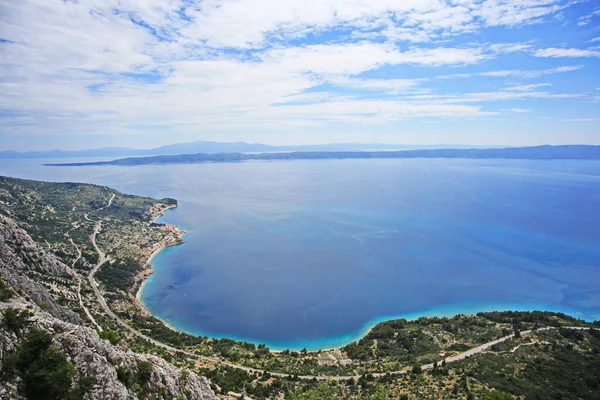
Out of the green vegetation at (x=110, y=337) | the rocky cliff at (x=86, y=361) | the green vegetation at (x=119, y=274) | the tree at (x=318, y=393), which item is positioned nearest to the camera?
the rocky cliff at (x=86, y=361)

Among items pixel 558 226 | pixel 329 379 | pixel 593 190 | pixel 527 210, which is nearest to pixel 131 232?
pixel 329 379

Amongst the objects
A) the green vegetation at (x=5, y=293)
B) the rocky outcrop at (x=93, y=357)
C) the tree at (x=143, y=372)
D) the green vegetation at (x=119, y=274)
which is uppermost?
the green vegetation at (x=5, y=293)

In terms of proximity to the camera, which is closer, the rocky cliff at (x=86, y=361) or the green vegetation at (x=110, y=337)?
the rocky cliff at (x=86, y=361)

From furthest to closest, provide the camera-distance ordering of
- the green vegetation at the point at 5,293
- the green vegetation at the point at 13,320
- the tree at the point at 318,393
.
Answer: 1. the tree at the point at 318,393
2. the green vegetation at the point at 5,293
3. the green vegetation at the point at 13,320

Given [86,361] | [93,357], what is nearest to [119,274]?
[93,357]

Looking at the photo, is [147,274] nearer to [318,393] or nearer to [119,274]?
[119,274]

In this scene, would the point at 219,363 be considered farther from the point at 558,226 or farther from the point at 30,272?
the point at 558,226

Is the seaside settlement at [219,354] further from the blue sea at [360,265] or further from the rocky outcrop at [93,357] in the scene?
the blue sea at [360,265]

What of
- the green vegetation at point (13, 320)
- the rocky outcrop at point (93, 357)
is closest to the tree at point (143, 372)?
the rocky outcrop at point (93, 357)
